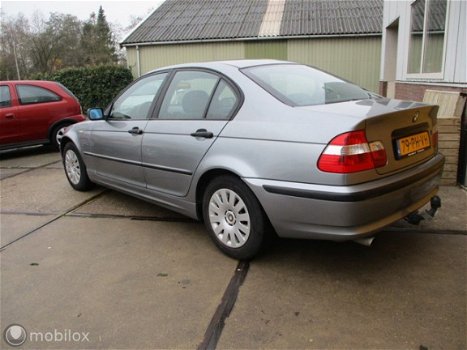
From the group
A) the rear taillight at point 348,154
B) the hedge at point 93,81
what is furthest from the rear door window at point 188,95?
the hedge at point 93,81

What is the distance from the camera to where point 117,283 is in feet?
9.90

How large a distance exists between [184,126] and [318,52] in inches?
591

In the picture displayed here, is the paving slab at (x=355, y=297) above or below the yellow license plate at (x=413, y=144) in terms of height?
below

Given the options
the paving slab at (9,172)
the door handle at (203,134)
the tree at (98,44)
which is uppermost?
the tree at (98,44)

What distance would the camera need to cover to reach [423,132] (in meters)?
3.04

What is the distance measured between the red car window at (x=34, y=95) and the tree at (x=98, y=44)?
1563 inches

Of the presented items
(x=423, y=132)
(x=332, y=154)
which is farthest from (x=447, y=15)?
(x=332, y=154)

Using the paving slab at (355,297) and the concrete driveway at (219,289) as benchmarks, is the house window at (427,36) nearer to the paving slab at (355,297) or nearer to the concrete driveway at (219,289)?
the concrete driveway at (219,289)

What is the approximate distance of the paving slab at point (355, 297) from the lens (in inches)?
90.0

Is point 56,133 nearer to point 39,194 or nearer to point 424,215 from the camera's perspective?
point 39,194

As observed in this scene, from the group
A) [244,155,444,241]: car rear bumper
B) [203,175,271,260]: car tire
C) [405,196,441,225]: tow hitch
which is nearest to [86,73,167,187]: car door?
[203,175,271,260]: car tire

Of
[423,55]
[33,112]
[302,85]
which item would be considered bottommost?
[33,112]

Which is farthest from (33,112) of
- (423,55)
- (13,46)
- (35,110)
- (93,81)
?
(13,46)

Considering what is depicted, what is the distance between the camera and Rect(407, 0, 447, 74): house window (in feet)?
19.8
